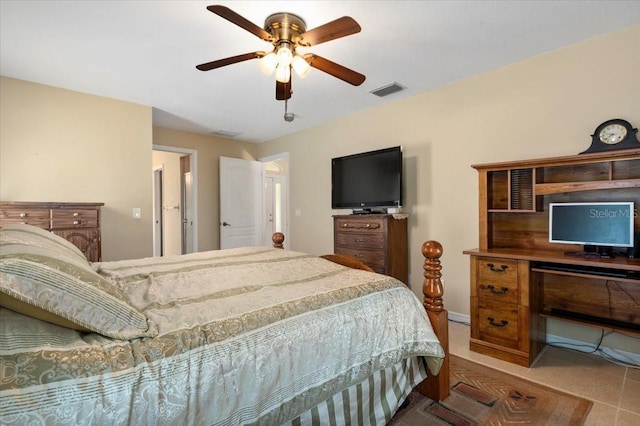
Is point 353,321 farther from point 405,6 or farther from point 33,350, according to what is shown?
point 405,6

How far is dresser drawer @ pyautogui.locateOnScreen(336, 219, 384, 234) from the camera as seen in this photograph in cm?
326

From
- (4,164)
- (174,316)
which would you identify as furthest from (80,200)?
(174,316)

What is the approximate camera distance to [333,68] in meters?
2.11

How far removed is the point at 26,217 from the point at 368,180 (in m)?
3.29

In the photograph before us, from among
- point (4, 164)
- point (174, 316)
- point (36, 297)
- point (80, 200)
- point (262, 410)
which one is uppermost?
point (4, 164)

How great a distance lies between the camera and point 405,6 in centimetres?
200

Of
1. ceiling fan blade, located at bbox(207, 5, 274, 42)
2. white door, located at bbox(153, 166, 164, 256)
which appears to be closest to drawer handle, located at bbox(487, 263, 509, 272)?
ceiling fan blade, located at bbox(207, 5, 274, 42)

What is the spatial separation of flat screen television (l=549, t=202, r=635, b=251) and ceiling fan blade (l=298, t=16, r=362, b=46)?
1.99 meters

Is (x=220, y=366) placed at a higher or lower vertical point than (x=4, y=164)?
lower

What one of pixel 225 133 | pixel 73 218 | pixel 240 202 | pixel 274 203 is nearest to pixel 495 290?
pixel 73 218

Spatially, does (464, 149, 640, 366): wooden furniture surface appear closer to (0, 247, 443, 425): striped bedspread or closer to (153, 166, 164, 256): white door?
(0, 247, 443, 425): striped bedspread

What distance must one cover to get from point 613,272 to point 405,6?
2144mm

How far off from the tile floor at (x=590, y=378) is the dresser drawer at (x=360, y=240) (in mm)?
1176

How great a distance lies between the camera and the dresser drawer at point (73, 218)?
2.77 meters
